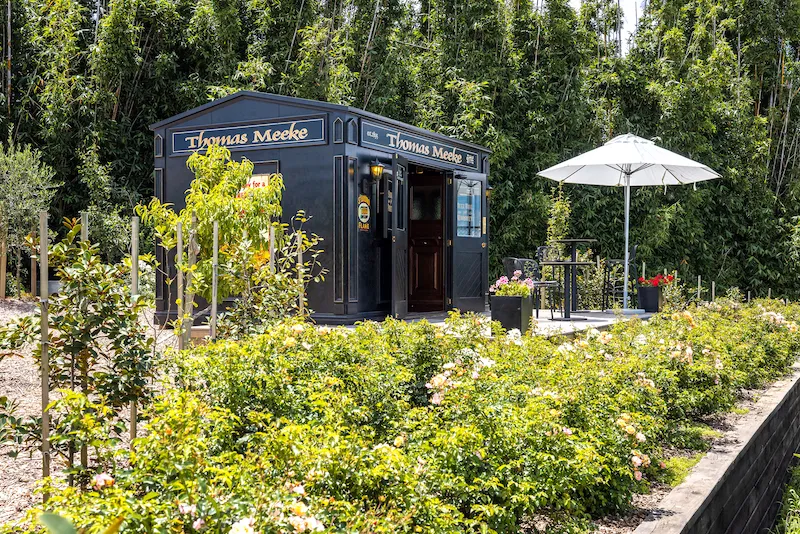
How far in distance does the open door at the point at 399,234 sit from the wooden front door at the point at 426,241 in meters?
0.99

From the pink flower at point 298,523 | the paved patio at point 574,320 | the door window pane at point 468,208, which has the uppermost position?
the door window pane at point 468,208

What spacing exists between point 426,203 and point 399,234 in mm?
1491

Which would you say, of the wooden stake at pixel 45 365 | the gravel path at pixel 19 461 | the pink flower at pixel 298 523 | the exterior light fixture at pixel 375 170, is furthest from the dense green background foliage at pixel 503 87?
the pink flower at pixel 298 523

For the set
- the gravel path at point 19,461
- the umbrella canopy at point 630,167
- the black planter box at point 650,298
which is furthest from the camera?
the black planter box at point 650,298

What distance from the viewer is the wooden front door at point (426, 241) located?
9773mm

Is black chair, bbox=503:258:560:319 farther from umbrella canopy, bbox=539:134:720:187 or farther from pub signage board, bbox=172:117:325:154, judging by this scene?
pub signage board, bbox=172:117:325:154

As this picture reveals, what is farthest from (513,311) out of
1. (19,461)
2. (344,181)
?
(19,461)

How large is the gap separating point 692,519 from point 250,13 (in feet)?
47.6

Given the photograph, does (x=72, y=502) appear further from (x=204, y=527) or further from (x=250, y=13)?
(x=250, y=13)

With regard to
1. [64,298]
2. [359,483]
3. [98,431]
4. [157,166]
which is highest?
[157,166]

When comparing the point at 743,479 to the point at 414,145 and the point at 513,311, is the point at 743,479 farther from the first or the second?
the point at 414,145

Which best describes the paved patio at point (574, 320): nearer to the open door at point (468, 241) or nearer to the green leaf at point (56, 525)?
the open door at point (468, 241)

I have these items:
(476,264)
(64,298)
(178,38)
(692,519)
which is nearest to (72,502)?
(64,298)

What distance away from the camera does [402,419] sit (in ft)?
10.8
